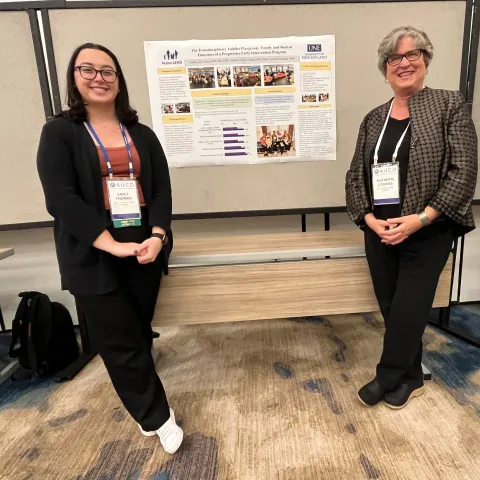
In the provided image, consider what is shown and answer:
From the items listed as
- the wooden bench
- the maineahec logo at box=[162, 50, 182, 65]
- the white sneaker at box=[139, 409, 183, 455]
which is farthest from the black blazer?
A: the maineahec logo at box=[162, 50, 182, 65]

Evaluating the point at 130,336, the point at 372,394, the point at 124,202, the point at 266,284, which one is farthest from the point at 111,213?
the point at 372,394

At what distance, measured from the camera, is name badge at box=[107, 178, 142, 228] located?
1.21m

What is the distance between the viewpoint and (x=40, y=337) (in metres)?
1.91

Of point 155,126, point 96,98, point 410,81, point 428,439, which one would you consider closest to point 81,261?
point 96,98

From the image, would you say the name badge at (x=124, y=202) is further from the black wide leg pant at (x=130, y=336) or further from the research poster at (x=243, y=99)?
the research poster at (x=243, y=99)

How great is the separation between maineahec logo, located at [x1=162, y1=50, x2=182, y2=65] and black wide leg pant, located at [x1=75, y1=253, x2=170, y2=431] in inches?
43.1

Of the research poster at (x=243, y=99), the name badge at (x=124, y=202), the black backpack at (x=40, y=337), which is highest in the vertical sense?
the research poster at (x=243, y=99)

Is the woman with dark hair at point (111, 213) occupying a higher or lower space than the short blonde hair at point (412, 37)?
lower

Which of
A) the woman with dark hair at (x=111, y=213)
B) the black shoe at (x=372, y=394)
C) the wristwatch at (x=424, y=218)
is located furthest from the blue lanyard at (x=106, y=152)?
the black shoe at (x=372, y=394)

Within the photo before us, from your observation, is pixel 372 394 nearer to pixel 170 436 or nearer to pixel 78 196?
pixel 170 436

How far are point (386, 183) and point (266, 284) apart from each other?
68 cm

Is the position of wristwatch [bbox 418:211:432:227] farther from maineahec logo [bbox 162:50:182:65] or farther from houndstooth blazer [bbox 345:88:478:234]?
maineahec logo [bbox 162:50:182:65]

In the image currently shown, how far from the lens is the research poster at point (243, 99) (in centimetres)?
184

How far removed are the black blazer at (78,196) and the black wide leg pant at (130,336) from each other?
7cm
